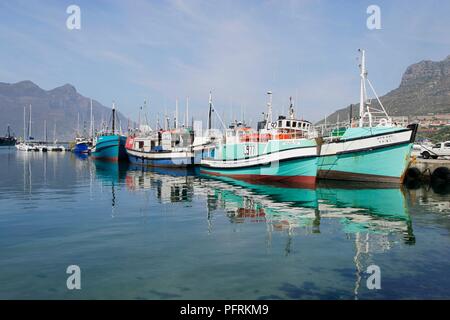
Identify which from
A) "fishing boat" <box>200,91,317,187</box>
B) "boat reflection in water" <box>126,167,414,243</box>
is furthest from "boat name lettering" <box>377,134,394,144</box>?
"fishing boat" <box>200,91,317,187</box>

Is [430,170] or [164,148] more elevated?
[164,148]

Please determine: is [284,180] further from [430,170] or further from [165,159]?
[165,159]

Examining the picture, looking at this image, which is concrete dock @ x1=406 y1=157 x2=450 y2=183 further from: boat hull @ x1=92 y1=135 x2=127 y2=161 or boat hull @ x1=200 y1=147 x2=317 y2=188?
boat hull @ x1=92 y1=135 x2=127 y2=161

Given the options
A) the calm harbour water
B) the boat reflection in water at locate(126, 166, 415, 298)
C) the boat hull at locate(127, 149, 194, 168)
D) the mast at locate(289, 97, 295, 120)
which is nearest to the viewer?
the calm harbour water

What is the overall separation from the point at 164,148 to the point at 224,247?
170ft

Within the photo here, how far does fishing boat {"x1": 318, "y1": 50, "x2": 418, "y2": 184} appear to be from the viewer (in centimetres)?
3419

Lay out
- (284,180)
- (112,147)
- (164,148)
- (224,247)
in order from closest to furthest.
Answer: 1. (224,247)
2. (284,180)
3. (164,148)
4. (112,147)

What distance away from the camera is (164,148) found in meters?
64.9

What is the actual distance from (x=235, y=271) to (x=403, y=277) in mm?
5092

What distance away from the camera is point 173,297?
9.58m

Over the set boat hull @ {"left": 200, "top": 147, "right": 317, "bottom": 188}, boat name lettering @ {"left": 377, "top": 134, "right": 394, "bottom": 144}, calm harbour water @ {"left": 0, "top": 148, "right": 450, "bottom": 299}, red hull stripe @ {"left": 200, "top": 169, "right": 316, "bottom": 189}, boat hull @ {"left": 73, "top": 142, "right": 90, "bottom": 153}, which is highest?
boat hull @ {"left": 73, "top": 142, "right": 90, "bottom": 153}

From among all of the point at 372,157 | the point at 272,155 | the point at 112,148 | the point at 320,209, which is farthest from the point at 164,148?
the point at 320,209

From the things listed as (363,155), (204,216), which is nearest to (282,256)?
(204,216)

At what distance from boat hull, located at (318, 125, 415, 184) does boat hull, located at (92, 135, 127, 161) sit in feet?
172
